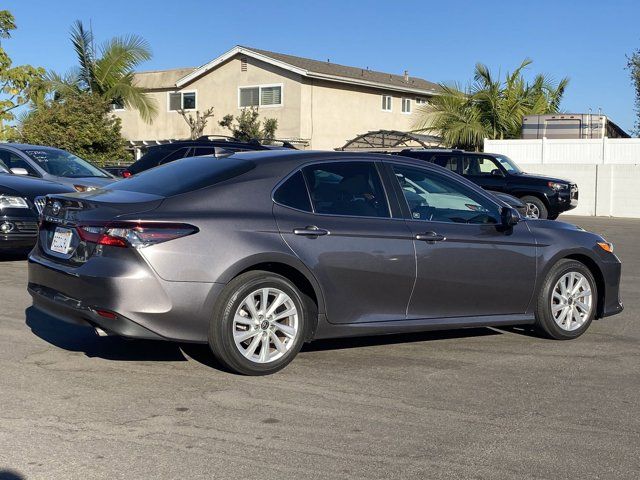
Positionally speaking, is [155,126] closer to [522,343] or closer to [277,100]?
[277,100]

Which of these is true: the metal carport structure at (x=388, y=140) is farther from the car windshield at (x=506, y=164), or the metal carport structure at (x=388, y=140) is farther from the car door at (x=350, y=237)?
the car door at (x=350, y=237)

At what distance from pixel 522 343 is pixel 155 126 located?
3505 cm

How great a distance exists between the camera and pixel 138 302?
5617mm

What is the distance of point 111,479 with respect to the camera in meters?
4.15

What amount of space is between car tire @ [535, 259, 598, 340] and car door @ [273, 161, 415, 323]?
1546 millimetres

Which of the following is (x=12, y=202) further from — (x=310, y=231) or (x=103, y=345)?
(x=310, y=231)

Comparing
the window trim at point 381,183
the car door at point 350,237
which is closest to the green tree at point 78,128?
the window trim at point 381,183

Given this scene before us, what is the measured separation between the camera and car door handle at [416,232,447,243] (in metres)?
6.68

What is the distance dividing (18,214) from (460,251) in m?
6.74

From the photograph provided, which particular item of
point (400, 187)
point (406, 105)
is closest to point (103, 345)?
point (400, 187)

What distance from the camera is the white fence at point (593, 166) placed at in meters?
27.7

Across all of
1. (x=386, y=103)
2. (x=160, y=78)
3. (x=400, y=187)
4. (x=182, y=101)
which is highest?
(x=160, y=78)

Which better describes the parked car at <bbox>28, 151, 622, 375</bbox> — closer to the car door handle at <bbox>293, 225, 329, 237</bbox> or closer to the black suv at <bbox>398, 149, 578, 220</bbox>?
the car door handle at <bbox>293, 225, 329, 237</bbox>

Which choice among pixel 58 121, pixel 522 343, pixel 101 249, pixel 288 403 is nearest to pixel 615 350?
pixel 522 343
